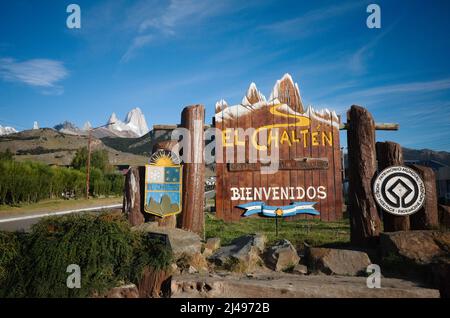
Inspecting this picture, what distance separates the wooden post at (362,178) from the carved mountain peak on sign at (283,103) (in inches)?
77.7

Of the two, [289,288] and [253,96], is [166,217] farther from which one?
[253,96]

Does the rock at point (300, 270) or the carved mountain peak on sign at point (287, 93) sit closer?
the rock at point (300, 270)

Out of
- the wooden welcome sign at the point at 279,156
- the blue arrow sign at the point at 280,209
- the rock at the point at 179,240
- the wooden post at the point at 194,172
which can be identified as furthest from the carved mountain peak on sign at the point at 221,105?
the rock at the point at 179,240

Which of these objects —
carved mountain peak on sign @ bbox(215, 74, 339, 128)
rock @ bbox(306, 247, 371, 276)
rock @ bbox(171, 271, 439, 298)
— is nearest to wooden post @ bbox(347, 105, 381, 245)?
rock @ bbox(306, 247, 371, 276)

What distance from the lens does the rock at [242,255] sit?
528 centimetres

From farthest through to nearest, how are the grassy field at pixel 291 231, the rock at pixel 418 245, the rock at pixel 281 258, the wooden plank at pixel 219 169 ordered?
the wooden plank at pixel 219 169, the grassy field at pixel 291 231, the rock at pixel 281 258, the rock at pixel 418 245

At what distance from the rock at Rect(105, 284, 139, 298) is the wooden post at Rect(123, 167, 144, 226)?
2107 mm

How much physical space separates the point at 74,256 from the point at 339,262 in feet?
13.6

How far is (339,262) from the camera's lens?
17.1ft

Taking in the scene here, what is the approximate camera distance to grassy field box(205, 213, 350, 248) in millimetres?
6930

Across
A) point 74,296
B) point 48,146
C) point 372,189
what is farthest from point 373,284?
point 48,146

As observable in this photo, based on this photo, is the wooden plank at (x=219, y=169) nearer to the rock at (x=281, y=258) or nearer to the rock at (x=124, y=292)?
the rock at (x=281, y=258)

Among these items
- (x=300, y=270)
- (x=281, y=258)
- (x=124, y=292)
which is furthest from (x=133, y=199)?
(x=300, y=270)

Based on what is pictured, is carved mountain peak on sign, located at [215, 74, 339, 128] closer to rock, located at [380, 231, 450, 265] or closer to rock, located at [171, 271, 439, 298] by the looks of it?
rock, located at [380, 231, 450, 265]
